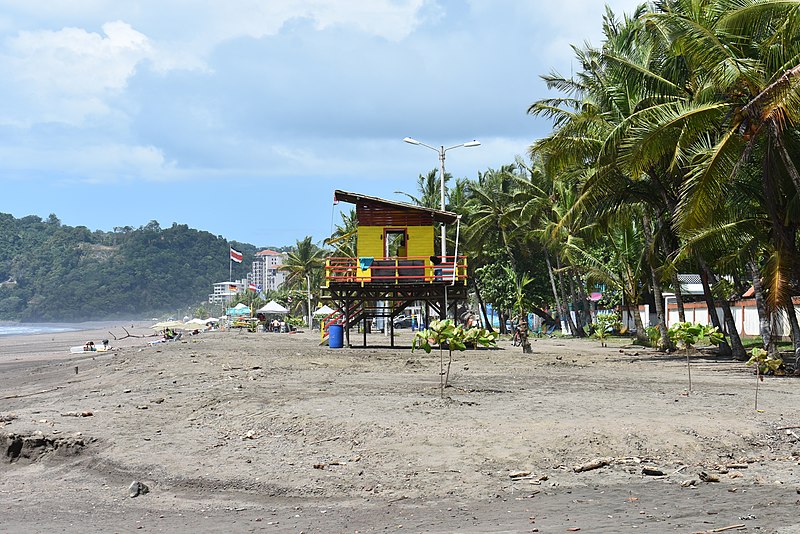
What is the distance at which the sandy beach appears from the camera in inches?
301

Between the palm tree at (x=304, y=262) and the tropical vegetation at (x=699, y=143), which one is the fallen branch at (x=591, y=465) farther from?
the palm tree at (x=304, y=262)

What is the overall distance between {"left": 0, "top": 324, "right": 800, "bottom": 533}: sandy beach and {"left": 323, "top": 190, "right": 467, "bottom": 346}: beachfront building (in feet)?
50.9

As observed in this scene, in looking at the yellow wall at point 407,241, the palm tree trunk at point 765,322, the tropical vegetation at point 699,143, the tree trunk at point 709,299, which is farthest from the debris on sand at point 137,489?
the yellow wall at point 407,241

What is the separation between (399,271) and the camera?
3172 cm

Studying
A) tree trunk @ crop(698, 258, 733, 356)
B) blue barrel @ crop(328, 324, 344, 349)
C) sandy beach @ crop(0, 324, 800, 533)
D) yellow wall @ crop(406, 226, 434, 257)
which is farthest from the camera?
blue barrel @ crop(328, 324, 344, 349)

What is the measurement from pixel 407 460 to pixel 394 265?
2226 cm

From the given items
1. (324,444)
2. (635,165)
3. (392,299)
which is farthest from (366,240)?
(324,444)

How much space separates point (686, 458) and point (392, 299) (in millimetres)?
23053

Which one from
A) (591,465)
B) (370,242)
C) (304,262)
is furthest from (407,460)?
(304,262)

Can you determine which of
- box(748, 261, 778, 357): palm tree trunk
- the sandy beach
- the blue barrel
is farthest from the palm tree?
the sandy beach

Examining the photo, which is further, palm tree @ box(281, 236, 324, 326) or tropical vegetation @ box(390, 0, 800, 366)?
palm tree @ box(281, 236, 324, 326)

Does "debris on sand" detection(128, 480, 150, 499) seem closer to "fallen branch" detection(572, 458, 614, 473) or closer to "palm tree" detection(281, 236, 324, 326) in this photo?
"fallen branch" detection(572, 458, 614, 473)

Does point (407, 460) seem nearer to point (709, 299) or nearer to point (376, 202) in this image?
point (709, 299)

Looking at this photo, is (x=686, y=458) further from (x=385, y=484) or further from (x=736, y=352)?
(x=736, y=352)
